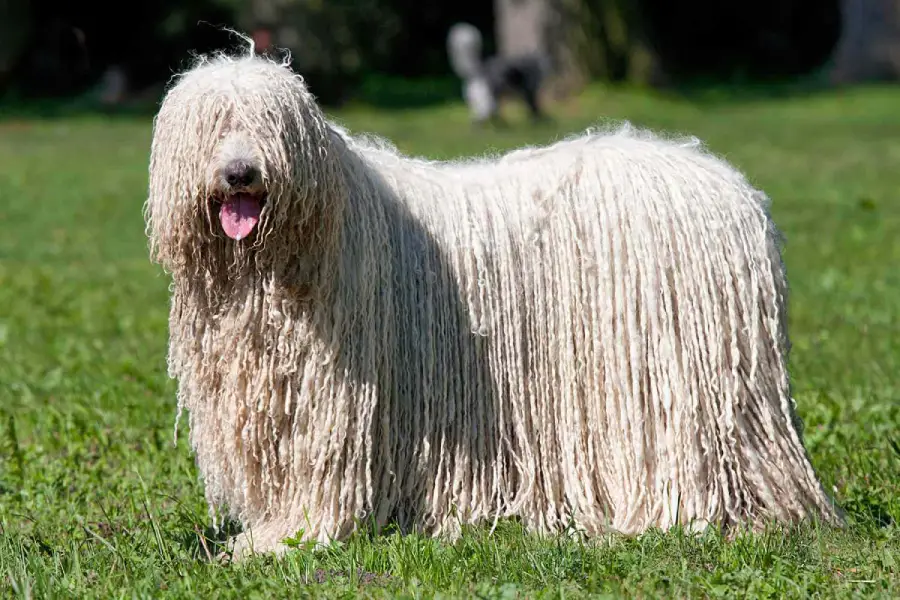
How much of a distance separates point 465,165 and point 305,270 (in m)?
1.00

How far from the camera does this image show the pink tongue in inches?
164

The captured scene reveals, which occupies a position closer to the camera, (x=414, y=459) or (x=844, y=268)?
(x=414, y=459)

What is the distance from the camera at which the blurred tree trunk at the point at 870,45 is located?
30.4 metres

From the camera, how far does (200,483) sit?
5.24 meters

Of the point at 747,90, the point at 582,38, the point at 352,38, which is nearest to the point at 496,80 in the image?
the point at 582,38

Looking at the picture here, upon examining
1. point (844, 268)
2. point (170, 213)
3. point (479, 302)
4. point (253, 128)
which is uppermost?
point (253, 128)

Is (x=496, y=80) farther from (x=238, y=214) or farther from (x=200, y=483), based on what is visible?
(x=238, y=214)

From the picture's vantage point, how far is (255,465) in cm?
450

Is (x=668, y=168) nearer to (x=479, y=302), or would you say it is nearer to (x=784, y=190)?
(x=479, y=302)

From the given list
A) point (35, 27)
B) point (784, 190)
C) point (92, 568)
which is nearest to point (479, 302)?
point (92, 568)

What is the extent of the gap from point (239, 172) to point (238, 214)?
15cm

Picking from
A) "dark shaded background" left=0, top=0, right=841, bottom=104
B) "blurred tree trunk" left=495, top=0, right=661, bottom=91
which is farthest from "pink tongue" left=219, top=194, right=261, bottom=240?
"blurred tree trunk" left=495, top=0, right=661, bottom=91

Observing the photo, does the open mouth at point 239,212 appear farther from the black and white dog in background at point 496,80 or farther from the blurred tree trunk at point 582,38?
the blurred tree trunk at point 582,38

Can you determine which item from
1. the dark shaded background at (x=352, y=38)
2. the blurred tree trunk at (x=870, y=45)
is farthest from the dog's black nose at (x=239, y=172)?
the blurred tree trunk at (x=870, y=45)
